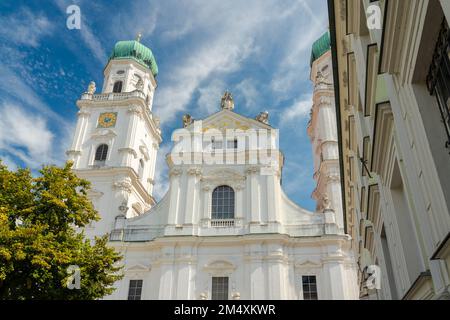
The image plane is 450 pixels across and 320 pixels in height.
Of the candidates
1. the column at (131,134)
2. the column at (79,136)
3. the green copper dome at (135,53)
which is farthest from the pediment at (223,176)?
the green copper dome at (135,53)

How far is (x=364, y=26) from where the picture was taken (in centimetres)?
881

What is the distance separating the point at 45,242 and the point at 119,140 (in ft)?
69.3

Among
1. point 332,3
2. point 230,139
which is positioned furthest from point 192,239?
point 332,3

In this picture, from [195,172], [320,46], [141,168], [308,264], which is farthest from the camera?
[320,46]

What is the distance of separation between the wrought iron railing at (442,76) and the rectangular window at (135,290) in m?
22.3

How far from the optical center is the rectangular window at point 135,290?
23906 mm

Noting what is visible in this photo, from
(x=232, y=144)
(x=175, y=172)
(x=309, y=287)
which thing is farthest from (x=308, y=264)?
(x=175, y=172)

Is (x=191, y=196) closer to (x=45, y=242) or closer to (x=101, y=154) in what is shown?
(x=101, y=154)

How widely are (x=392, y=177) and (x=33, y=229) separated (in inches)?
421

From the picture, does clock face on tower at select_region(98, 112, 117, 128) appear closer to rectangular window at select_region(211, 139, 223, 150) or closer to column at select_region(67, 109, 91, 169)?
column at select_region(67, 109, 91, 169)

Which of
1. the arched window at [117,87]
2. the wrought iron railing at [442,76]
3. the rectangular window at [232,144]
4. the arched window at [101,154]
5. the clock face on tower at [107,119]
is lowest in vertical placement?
the wrought iron railing at [442,76]

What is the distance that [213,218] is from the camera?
26500mm

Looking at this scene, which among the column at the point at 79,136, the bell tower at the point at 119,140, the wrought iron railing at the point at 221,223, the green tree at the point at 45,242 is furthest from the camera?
the column at the point at 79,136

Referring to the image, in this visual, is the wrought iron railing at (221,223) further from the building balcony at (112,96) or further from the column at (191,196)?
the building balcony at (112,96)
